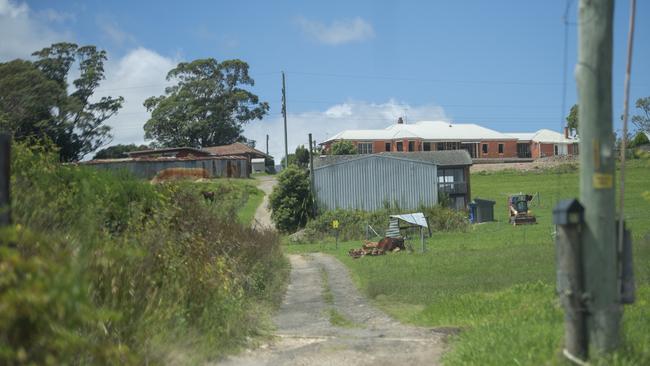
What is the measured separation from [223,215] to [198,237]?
449cm

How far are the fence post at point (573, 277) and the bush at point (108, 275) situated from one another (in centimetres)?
329

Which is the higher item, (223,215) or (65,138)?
(65,138)

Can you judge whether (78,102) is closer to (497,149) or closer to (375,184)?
(375,184)

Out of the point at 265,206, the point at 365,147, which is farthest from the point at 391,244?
the point at 365,147

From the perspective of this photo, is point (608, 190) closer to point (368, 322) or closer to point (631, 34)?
point (631, 34)

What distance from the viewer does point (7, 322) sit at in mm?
3660

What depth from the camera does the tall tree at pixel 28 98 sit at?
90.6ft

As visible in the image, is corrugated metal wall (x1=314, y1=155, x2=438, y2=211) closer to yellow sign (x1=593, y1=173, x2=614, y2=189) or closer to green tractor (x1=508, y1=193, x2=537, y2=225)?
green tractor (x1=508, y1=193, x2=537, y2=225)

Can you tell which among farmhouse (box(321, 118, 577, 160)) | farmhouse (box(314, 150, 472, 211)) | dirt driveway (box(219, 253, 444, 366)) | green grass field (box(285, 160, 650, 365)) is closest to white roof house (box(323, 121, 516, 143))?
farmhouse (box(321, 118, 577, 160))

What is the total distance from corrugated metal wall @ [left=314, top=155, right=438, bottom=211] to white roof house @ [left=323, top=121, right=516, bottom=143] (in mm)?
32176

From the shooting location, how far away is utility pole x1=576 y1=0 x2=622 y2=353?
6.01 m

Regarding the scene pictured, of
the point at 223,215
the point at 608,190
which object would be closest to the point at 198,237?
the point at 223,215

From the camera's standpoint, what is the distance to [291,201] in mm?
Result: 54094

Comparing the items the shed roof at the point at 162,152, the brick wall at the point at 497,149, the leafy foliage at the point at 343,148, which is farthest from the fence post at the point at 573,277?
the brick wall at the point at 497,149
